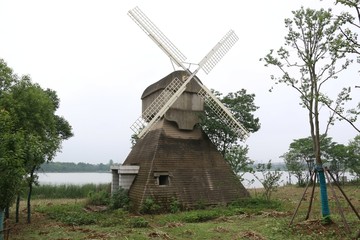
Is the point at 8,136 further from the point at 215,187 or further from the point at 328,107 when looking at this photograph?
the point at 215,187

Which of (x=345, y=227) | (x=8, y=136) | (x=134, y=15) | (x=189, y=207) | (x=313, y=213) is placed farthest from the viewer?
(x=134, y=15)

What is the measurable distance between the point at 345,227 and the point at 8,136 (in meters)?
11.2

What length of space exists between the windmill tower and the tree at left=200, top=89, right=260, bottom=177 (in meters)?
0.63

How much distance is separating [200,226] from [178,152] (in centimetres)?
710

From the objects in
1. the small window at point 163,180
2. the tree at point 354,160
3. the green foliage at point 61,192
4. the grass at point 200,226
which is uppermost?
the tree at point 354,160

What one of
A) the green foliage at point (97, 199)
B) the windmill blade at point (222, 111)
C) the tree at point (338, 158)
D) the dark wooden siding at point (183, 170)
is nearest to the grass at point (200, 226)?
the dark wooden siding at point (183, 170)

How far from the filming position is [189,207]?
1811cm

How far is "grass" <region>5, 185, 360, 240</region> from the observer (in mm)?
11336

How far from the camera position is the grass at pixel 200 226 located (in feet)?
37.2

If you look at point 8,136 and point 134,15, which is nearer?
point 8,136

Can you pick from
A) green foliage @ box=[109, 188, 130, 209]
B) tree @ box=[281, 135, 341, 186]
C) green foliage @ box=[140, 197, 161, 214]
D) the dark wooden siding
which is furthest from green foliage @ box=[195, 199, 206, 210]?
tree @ box=[281, 135, 341, 186]

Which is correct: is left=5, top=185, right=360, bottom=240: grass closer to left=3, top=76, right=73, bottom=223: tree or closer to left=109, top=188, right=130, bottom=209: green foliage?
left=109, top=188, right=130, bottom=209: green foliage

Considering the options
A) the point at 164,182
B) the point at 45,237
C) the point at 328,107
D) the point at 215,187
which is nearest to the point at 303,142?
the point at 215,187

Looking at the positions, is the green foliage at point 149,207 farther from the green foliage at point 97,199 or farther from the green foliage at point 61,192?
the green foliage at point 61,192
